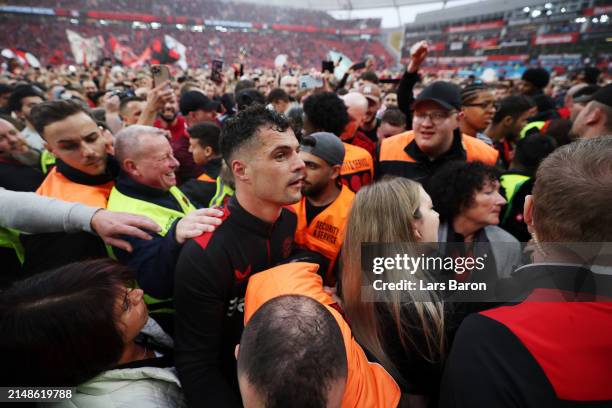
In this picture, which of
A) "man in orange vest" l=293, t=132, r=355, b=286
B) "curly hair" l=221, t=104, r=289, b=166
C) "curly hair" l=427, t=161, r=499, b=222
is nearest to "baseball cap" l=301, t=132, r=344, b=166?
"man in orange vest" l=293, t=132, r=355, b=286

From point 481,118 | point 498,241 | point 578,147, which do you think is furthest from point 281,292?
point 481,118

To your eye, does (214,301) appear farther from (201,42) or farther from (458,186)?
(201,42)

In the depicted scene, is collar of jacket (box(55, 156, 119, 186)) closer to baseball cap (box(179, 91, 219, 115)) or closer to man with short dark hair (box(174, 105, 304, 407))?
man with short dark hair (box(174, 105, 304, 407))

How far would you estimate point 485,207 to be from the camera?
232 centimetres

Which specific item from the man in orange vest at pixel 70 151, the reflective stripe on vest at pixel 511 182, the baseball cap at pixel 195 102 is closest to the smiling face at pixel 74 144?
the man in orange vest at pixel 70 151

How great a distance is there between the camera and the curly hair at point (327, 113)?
3.63 metres

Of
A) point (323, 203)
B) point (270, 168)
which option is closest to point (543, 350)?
point (270, 168)

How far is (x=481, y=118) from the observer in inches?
158

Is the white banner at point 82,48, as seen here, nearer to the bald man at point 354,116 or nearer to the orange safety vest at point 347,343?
the bald man at point 354,116

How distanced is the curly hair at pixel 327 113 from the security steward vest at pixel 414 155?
1.85 feet

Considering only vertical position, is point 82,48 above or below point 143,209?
above

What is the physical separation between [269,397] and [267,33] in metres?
56.1

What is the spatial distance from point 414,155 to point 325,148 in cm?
108

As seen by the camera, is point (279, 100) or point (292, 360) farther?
point (279, 100)
